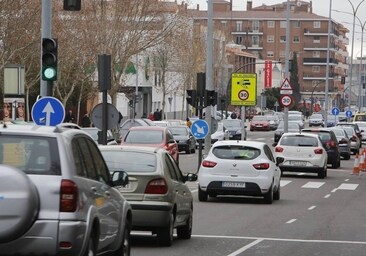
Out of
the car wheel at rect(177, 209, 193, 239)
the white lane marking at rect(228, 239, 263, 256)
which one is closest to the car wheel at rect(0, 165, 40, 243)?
the white lane marking at rect(228, 239, 263, 256)

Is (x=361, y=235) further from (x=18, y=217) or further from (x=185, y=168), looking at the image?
(x=185, y=168)

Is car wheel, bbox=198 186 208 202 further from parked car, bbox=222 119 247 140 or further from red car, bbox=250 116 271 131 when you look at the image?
red car, bbox=250 116 271 131

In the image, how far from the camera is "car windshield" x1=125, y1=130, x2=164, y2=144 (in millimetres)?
38719

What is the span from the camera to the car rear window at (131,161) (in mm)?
17047

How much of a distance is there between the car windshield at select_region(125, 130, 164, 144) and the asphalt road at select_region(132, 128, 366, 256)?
192 inches

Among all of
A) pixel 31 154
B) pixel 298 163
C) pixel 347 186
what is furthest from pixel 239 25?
pixel 31 154

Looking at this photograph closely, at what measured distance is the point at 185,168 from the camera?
44281 millimetres

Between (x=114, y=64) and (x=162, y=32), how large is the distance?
362 cm

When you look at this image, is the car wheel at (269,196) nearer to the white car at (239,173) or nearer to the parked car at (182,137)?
the white car at (239,173)

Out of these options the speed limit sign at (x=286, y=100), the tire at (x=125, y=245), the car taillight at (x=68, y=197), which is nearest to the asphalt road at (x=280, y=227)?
the tire at (x=125, y=245)

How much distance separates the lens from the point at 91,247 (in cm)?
1091

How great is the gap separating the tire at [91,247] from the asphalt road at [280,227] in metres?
4.98

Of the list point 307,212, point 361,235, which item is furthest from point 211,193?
point 361,235

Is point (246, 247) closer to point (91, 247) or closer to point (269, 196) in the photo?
point (91, 247)
